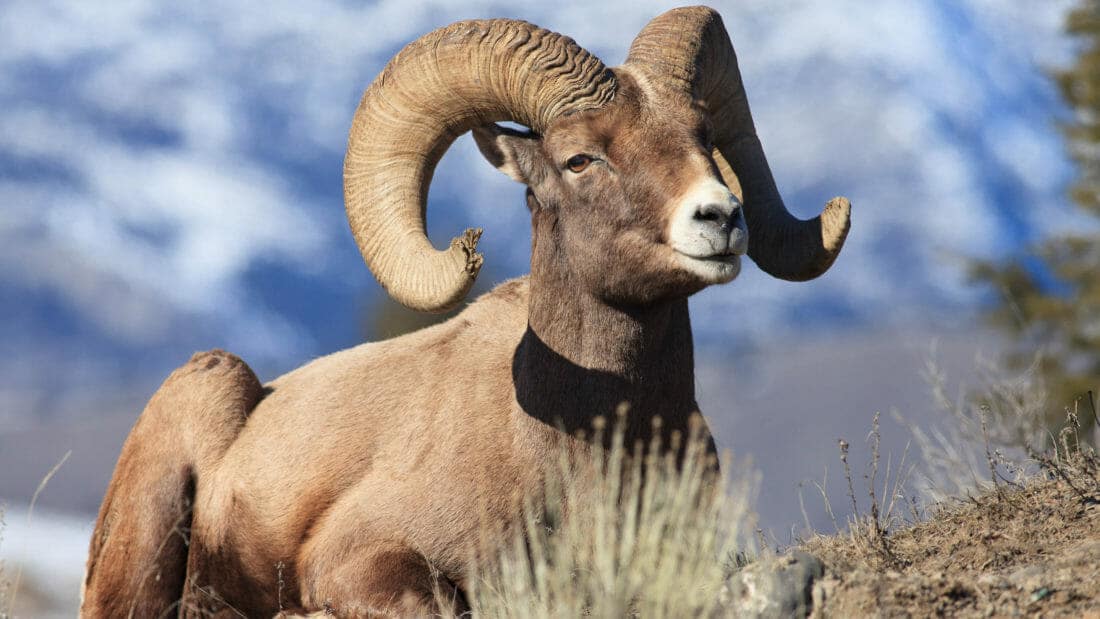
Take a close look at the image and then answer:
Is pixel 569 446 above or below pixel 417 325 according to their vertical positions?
below

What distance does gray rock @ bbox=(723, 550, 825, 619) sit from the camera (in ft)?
18.1

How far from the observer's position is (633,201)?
718cm

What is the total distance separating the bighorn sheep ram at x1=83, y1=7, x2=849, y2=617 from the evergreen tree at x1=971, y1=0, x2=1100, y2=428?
22126 millimetres

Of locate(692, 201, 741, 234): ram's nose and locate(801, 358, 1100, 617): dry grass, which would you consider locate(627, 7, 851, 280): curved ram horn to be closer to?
locate(692, 201, 741, 234): ram's nose

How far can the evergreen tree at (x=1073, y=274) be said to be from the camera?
29.0 meters

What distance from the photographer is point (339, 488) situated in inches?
323

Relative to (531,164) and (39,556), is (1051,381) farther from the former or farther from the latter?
(39,556)

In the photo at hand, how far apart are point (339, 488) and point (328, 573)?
65 cm

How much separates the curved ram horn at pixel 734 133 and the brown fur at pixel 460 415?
1.44ft

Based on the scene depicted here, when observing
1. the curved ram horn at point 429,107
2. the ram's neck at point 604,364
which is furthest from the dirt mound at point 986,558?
the curved ram horn at point 429,107

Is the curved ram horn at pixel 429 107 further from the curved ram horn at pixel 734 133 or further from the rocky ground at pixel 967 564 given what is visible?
the rocky ground at pixel 967 564

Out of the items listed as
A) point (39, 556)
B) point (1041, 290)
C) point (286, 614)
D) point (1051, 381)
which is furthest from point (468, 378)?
point (39, 556)

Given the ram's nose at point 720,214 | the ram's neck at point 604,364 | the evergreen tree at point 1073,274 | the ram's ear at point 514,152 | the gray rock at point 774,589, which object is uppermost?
the evergreen tree at point 1073,274

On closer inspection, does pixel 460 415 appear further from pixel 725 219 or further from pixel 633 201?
pixel 725 219
